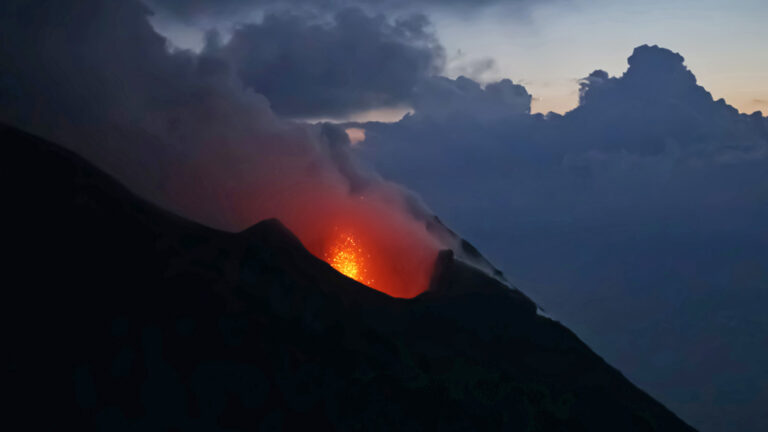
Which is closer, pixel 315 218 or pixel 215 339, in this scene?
pixel 215 339

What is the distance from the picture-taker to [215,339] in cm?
2739

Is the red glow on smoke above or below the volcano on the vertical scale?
above

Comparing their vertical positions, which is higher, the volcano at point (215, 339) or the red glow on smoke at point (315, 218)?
the red glow on smoke at point (315, 218)

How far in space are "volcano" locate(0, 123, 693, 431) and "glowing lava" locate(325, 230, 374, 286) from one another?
3753 mm

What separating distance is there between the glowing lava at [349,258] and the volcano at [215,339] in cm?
375

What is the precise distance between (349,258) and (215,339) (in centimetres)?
1148

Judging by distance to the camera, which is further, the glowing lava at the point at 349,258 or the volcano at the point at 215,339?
the glowing lava at the point at 349,258

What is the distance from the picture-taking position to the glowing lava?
36.3m

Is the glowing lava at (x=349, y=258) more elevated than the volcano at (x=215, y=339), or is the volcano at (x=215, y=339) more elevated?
the glowing lava at (x=349, y=258)

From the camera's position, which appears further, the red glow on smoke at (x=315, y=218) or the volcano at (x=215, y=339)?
the red glow on smoke at (x=315, y=218)

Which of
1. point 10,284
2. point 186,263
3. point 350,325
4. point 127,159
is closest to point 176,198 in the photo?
point 127,159

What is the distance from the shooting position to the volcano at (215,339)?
1002 inches

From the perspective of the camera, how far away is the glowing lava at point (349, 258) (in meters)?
36.3

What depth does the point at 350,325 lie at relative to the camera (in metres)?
30.5
